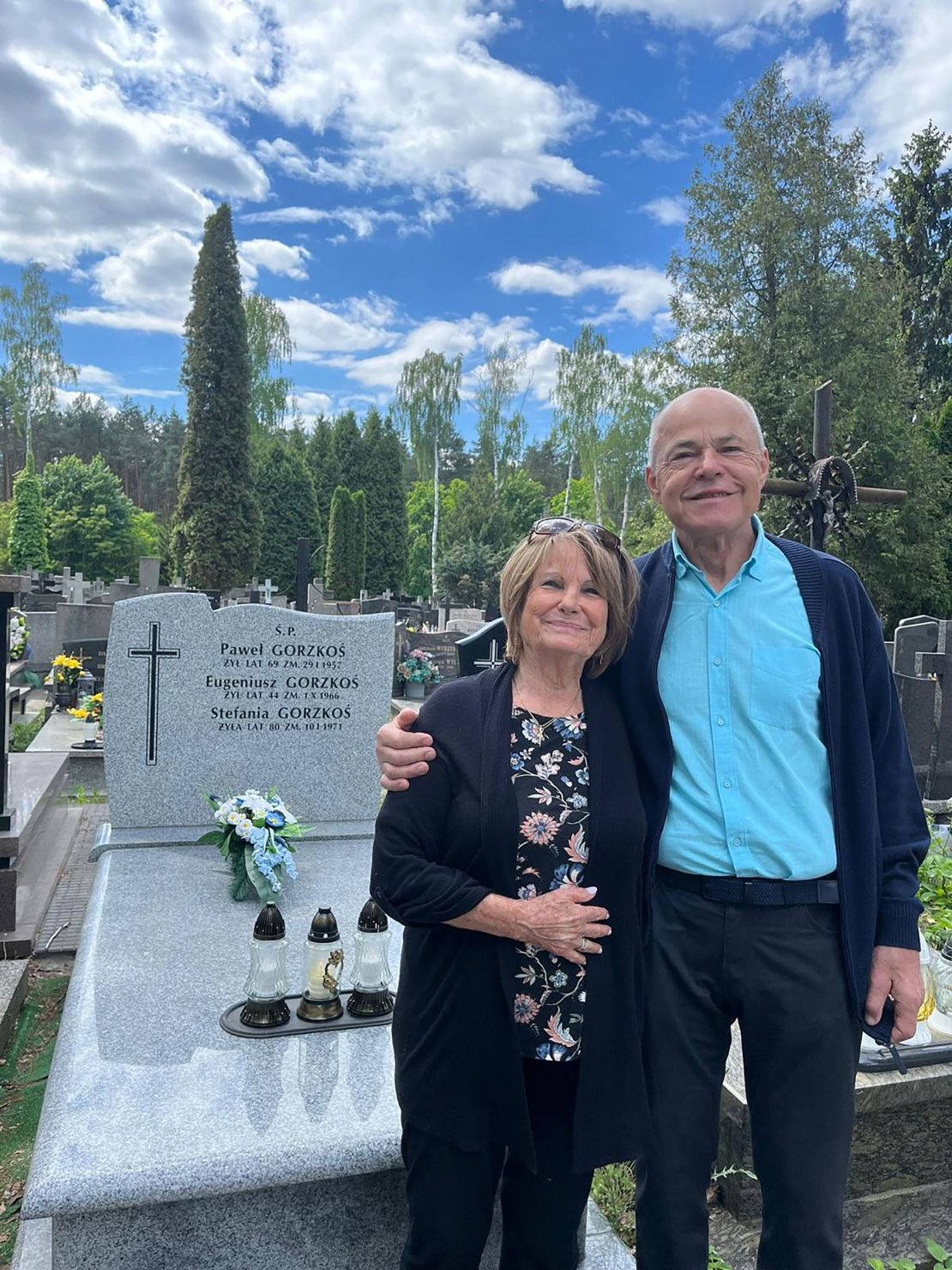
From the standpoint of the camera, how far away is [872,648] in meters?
1.80

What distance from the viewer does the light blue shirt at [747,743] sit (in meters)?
1.68

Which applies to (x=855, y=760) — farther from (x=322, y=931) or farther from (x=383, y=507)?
(x=383, y=507)

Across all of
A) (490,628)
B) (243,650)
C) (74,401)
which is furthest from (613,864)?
(74,401)

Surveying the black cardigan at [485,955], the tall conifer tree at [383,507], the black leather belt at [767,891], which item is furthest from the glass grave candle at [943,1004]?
the tall conifer tree at [383,507]

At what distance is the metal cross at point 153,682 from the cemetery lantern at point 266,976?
7.54ft

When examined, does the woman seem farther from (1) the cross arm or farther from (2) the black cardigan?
(1) the cross arm

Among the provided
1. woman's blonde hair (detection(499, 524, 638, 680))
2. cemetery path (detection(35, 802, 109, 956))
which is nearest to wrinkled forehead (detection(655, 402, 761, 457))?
woman's blonde hair (detection(499, 524, 638, 680))

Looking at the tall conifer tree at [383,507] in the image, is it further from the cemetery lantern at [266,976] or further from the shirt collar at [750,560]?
the shirt collar at [750,560]

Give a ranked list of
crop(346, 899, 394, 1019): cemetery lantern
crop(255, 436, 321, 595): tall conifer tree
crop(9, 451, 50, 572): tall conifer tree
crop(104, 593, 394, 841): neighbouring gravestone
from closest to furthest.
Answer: crop(346, 899, 394, 1019): cemetery lantern → crop(104, 593, 394, 841): neighbouring gravestone → crop(9, 451, 50, 572): tall conifer tree → crop(255, 436, 321, 595): tall conifer tree

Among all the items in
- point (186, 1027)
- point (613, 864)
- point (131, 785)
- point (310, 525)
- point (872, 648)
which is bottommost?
Answer: point (186, 1027)

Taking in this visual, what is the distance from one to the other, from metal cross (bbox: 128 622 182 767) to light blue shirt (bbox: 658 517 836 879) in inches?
139

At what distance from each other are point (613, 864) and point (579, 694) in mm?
334

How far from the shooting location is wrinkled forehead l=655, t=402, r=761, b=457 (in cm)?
183

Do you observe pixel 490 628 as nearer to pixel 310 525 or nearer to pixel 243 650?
Result: pixel 243 650
